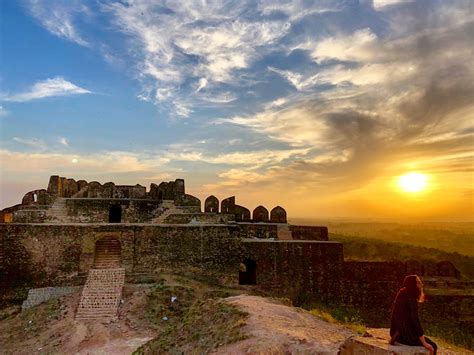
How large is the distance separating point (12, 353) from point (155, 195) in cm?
1127

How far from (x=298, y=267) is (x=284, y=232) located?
322cm

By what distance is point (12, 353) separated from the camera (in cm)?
1128

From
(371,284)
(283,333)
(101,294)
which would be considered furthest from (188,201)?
(283,333)

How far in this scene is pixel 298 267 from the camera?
16578 mm

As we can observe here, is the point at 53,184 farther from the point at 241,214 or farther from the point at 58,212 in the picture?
the point at 241,214

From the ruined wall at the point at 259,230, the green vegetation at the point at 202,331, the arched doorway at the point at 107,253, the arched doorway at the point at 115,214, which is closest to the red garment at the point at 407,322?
the green vegetation at the point at 202,331

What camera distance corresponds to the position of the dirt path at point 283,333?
22.7 ft

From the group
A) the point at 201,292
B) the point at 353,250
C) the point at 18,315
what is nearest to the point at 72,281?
the point at 18,315

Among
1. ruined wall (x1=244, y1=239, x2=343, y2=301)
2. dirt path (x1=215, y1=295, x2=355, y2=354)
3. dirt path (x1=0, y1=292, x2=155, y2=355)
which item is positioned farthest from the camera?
ruined wall (x1=244, y1=239, x2=343, y2=301)

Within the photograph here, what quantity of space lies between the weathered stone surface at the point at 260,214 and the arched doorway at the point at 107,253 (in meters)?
7.39

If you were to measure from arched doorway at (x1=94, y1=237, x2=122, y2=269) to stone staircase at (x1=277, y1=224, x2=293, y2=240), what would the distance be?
7.51m

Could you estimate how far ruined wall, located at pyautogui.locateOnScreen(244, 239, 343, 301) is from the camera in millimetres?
16266

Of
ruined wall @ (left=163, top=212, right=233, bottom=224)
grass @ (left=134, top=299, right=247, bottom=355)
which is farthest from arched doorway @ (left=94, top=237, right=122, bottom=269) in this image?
grass @ (left=134, top=299, right=247, bottom=355)

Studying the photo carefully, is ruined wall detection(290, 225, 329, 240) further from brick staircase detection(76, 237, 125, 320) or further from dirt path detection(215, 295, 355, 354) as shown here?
dirt path detection(215, 295, 355, 354)
